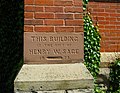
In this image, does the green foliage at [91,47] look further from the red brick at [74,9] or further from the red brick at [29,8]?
the red brick at [29,8]

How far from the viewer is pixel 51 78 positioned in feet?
10.4

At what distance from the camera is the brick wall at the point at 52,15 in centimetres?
337

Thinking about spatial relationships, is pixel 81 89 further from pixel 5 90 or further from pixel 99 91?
pixel 99 91

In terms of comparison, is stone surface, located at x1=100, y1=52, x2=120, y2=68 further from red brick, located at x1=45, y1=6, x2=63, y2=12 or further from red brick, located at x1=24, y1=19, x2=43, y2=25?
red brick, located at x1=24, y1=19, x2=43, y2=25

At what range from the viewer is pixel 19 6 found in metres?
3.73

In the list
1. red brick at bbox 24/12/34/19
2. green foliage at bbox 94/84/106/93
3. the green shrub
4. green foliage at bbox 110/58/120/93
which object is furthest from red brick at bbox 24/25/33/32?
green foliage at bbox 110/58/120/93

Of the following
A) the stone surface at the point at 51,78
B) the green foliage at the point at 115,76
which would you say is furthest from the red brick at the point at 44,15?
the green foliage at the point at 115,76

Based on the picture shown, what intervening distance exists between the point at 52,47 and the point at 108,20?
209 cm

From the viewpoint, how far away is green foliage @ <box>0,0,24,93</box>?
12.1 feet

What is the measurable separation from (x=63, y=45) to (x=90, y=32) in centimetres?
151

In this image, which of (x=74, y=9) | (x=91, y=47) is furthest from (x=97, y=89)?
(x=74, y=9)

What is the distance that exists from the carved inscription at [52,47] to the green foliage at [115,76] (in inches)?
64.6

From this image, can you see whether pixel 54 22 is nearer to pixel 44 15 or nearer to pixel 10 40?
pixel 44 15

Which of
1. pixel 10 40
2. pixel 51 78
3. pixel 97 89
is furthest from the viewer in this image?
pixel 97 89
